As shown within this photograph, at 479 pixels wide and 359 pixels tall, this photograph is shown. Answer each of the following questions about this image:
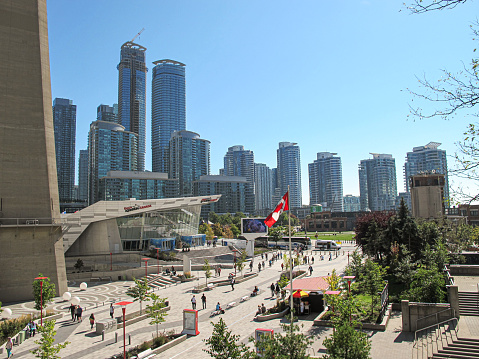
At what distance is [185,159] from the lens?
586 feet

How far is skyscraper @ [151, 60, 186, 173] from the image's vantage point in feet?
637

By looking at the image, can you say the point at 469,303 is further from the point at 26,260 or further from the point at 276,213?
the point at 26,260

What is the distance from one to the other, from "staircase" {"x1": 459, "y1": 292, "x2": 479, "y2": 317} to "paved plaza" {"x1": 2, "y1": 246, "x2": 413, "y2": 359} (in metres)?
3.43

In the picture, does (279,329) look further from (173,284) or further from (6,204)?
(6,204)

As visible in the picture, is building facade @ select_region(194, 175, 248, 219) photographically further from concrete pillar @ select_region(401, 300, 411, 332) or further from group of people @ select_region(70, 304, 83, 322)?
concrete pillar @ select_region(401, 300, 411, 332)

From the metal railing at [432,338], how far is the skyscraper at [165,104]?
183094mm

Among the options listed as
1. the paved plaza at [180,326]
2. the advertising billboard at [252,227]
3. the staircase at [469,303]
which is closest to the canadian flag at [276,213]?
the paved plaza at [180,326]

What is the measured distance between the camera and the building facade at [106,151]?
150000 mm

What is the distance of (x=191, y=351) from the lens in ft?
→ 56.1

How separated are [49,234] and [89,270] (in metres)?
12.8

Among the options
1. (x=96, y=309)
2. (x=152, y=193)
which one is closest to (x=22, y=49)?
(x=96, y=309)

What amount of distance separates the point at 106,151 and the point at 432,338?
500 ft

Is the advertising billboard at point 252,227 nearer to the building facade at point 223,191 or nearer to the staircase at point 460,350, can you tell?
the staircase at point 460,350

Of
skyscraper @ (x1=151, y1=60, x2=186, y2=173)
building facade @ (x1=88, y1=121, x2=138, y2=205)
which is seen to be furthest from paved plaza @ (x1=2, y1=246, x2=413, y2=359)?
skyscraper @ (x1=151, y1=60, x2=186, y2=173)
